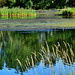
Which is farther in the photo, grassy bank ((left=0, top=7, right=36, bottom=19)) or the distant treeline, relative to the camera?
the distant treeline

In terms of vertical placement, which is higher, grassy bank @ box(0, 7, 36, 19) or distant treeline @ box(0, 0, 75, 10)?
grassy bank @ box(0, 7, 36, 19)

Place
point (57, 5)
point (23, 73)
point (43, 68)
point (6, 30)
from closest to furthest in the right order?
point (23, 73), point (43, 68), point (6, 30), point (57, 5)

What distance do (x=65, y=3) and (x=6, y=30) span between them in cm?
4706

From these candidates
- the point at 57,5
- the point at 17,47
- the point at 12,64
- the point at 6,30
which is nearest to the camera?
the point at 12,64

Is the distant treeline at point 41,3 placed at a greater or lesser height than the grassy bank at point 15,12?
lesser

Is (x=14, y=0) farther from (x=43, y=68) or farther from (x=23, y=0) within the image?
(x=43, y=68)

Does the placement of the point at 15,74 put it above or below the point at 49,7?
above

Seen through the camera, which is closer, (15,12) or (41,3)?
(15,12)

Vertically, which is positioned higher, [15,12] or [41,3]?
[15,12]

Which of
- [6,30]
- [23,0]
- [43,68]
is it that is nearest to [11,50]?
[43,68]

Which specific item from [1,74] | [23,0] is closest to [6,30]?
[1,74]

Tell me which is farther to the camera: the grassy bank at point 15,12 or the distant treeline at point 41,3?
the distant treeline at point 41,3

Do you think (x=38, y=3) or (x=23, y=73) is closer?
(x=23, y=73)

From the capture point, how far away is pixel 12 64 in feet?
28.8
